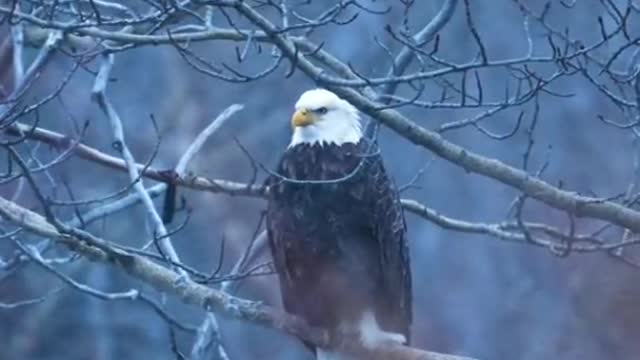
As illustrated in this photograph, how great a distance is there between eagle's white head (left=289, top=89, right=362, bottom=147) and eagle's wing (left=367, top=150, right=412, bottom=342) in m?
0.16

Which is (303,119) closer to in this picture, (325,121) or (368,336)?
(325,121)

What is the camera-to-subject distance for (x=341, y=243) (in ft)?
18.8

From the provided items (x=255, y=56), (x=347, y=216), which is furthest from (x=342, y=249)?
(x=255, y=56)

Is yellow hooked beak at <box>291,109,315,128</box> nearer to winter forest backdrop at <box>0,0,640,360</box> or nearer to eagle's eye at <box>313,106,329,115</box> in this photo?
eagle's eye at <box>313,106,329,115</box>

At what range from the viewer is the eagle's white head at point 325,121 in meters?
5.89

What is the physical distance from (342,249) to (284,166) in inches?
11.7

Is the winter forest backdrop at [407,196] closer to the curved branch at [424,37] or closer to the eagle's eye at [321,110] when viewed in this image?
the eagle's eye at [321,110]

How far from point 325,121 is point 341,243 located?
380mm

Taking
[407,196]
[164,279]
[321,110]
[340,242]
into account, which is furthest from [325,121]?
[407,196]

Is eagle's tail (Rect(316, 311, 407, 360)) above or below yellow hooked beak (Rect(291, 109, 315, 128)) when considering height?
below

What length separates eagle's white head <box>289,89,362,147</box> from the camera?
232 inches

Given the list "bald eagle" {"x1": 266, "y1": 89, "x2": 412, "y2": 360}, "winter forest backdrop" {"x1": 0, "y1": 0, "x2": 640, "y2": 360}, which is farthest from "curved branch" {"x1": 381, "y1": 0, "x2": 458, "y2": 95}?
"winter forest backdrop" {"x1": 0, "y1": 0, "x2": 640, "y2": 360}

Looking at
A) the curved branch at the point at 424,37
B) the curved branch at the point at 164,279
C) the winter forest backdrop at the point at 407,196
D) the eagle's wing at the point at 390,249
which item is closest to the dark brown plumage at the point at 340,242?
the eagle's wing at the point at 390,249

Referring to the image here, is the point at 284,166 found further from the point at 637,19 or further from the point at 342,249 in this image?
the point at 637,19
